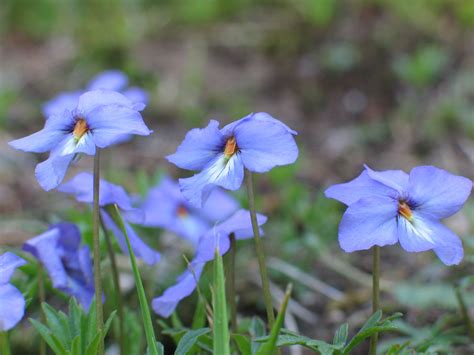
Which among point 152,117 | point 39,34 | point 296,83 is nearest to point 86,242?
point 152,117

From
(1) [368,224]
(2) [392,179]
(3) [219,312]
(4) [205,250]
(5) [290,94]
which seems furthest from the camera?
(5) [290,94]

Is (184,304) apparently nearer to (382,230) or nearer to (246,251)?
(246,251)

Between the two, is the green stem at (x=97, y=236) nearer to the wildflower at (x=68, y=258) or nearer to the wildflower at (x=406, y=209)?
the wildflower at (x=68, y=258)

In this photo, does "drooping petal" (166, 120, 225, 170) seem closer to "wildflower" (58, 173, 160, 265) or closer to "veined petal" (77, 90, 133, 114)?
"veined petal" (77, 90, 133, 114)

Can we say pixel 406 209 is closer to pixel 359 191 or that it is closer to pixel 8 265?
pixel 359 191

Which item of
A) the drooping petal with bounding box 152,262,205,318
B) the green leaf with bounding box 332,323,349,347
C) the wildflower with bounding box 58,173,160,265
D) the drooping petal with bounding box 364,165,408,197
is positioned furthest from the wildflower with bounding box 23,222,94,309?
the drooping petal with bounding box 364,165,408,197

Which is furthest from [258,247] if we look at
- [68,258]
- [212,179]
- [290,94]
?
[290,94]
